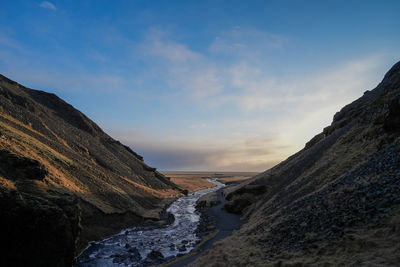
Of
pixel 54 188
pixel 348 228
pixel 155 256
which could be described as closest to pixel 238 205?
pixel 155 256

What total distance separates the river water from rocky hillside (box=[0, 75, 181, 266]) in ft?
8.22

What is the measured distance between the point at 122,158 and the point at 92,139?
15436mm

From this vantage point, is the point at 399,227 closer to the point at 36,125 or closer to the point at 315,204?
the point at 315,204

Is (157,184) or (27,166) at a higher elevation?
(27,166)

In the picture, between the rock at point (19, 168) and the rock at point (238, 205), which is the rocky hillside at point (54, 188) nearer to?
the rock at point (19, 168)

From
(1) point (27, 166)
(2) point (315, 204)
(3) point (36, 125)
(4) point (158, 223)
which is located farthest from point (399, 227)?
(3) point (36, 125)

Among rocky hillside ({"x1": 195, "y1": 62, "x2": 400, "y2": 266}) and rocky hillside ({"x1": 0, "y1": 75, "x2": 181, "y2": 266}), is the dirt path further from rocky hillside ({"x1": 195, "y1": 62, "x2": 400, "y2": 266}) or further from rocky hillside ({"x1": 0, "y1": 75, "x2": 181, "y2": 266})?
rocky hillside ({"x1": 0, "y1": 75, "x2": 181, "y2": 266})

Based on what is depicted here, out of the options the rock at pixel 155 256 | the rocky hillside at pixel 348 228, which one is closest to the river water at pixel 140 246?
the rock at pixel 155 256

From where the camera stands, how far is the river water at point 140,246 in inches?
1073

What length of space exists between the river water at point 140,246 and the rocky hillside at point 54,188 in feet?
8.22

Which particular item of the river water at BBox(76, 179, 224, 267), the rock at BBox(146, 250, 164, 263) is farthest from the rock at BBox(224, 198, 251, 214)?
the rock at BBox(146, 250, 164, 263)

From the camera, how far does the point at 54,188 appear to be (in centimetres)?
3441

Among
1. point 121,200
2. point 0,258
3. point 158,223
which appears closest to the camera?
point 0,258

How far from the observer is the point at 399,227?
11.1 metres
